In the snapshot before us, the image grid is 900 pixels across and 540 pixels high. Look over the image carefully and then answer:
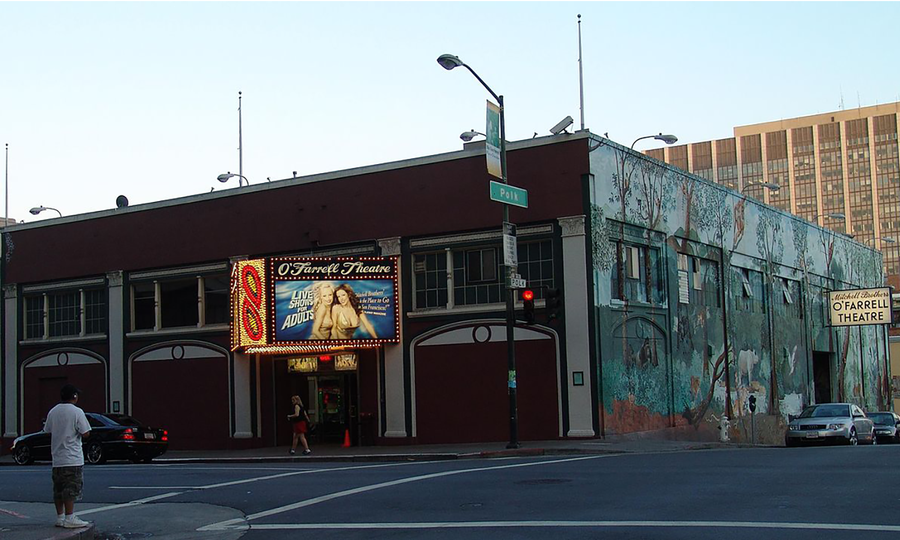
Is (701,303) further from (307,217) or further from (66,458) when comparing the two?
(66,458)

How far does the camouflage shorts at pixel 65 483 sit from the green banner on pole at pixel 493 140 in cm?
1523

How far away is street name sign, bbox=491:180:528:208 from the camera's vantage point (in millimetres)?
26156

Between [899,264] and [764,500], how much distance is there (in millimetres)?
156658

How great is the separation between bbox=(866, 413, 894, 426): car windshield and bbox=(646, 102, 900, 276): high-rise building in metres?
117

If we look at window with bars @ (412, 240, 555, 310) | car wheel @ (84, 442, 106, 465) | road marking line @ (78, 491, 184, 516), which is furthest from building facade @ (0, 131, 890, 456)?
road marking line @ (78, 491, 184, 516)

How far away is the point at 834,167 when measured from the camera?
157625mm

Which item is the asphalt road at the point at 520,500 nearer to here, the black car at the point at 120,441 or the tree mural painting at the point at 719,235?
the black car at the point at 120,441

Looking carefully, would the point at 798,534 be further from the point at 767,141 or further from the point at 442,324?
the point at 767,141

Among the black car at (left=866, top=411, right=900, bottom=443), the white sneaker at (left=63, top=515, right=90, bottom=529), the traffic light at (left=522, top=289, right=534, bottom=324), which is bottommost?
the black car at (left=866, top=411, right=900, bottom=443)

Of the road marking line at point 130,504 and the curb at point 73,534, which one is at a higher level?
the curb at point 73,534

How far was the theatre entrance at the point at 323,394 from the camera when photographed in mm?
33375

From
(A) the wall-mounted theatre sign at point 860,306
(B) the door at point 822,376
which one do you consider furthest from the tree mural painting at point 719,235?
(B) the door at point 822,376

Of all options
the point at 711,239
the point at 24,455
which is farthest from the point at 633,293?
the point at 24,455

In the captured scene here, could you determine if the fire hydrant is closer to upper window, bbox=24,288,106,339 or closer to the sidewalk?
the sidewalk
